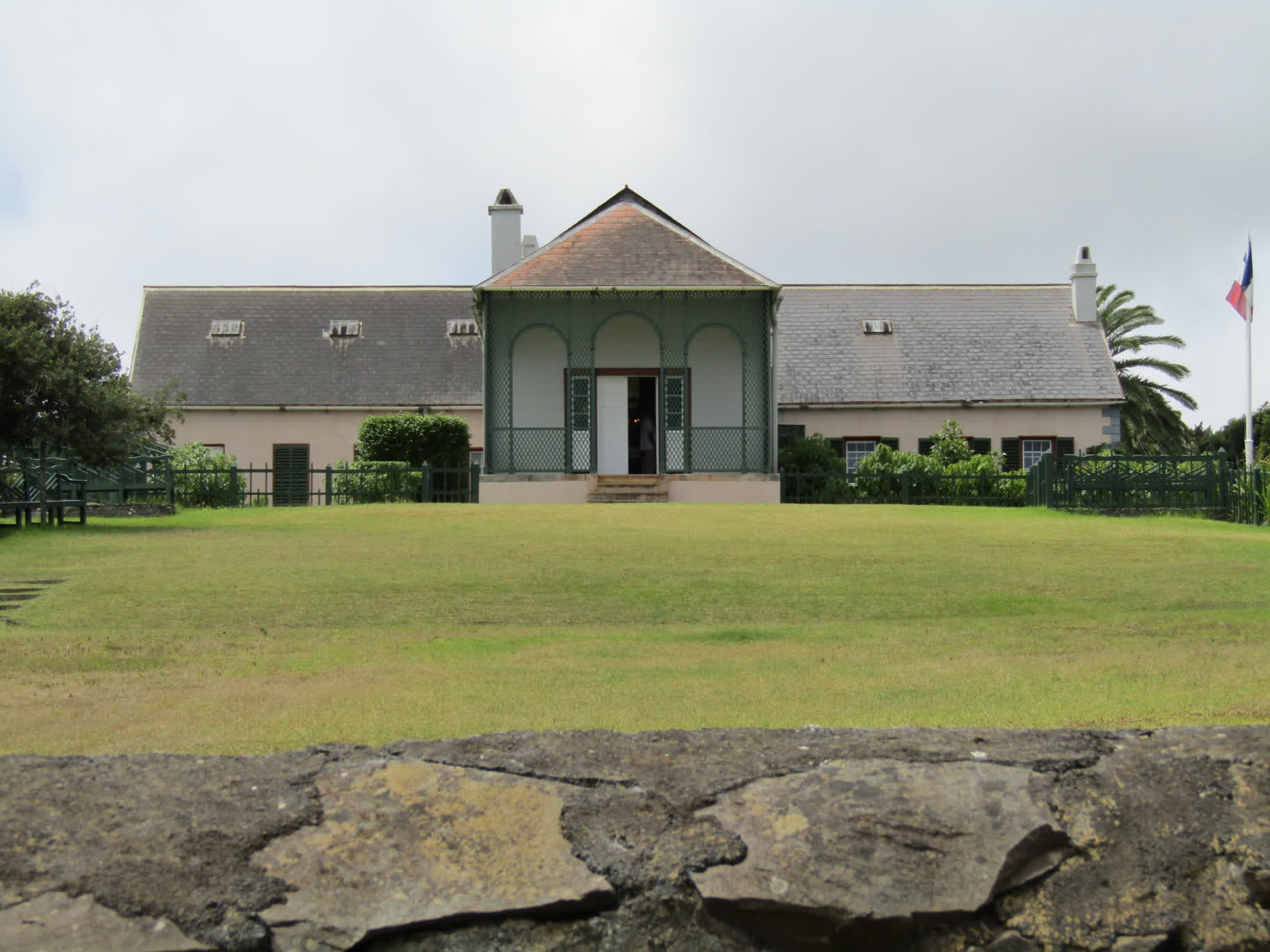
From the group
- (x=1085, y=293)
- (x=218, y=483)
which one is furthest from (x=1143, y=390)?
(x=218, y=483)

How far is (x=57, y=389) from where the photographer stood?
63.5ft

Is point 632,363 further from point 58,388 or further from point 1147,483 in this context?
point 58,388

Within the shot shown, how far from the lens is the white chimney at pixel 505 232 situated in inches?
1400

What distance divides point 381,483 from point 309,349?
48.2 ft

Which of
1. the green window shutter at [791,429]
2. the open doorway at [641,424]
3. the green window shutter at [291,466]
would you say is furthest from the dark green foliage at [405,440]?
the green window shutter at [791,429]

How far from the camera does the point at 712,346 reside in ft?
98.5

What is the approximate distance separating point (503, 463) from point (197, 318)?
55.3ft

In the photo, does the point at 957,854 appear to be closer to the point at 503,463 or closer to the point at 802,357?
the point at 503,463

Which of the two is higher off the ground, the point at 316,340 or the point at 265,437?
the point at 316,340

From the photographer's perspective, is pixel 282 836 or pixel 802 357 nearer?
pixel 282 836

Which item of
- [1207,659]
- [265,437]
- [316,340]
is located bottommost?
[1207,659]

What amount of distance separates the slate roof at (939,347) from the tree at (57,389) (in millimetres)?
20957

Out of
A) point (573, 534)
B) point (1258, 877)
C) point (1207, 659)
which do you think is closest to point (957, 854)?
point (1258, 877)

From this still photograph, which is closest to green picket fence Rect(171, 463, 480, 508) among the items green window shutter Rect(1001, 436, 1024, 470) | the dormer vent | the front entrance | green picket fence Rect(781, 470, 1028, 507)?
the front entrance
